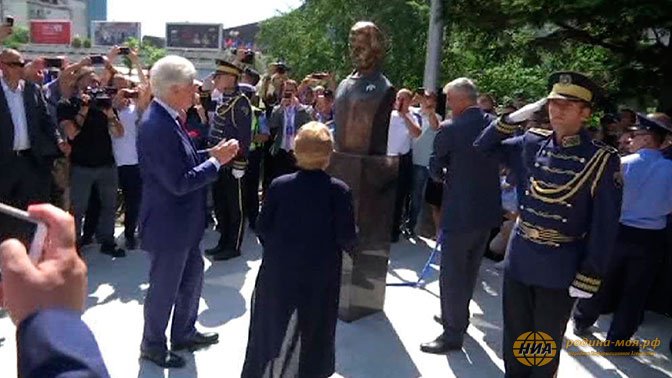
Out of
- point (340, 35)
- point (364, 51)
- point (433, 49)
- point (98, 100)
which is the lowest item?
point (98, 100)

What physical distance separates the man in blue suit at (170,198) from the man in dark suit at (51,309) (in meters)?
2.40

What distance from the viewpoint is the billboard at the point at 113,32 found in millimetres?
80675

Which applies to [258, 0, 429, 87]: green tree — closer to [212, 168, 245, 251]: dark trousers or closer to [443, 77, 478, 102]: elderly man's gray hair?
[212, 168, 245, 251]: dark trousers

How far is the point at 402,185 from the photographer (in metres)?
7.34

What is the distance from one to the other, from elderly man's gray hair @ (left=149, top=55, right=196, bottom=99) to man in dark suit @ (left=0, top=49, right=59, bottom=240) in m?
2.05

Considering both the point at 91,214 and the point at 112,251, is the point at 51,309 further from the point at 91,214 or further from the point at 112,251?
the point at 91,214

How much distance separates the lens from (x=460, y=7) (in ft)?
25.5

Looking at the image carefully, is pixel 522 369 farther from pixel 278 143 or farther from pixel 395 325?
pixel 278 143

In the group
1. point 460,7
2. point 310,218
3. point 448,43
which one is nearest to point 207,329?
point 310,218

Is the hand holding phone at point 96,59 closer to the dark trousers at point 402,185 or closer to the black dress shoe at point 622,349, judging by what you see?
the dark trousers at point 402,185

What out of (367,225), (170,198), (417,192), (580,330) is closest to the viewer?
(170,198)

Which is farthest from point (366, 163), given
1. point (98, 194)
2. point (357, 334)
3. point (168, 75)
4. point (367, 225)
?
point (98, 194)

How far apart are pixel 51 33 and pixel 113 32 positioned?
26.5 ft

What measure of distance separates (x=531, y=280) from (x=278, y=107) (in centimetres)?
487
